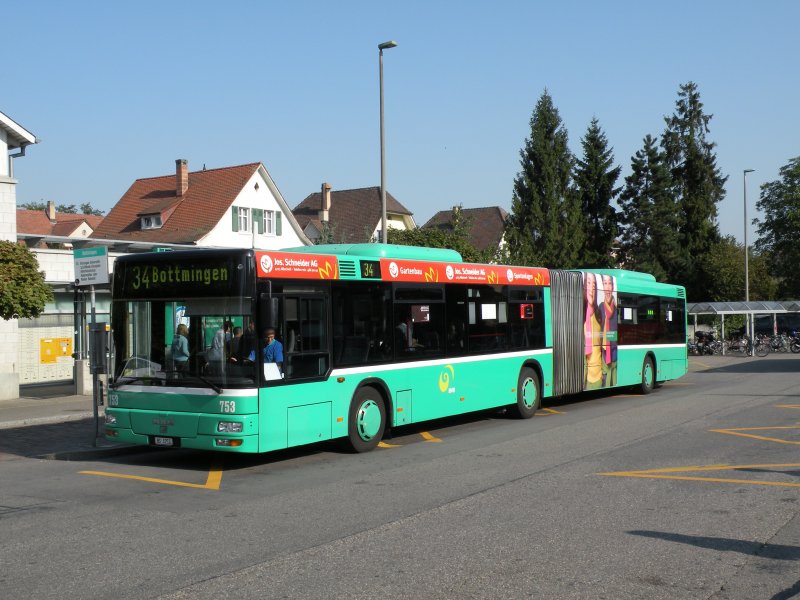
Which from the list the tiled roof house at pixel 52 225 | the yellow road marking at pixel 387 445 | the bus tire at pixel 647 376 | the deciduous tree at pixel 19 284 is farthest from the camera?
the tiled roof house at pixel 52 225

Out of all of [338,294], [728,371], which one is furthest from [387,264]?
[728,371]

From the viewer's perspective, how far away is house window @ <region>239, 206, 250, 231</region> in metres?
53.9

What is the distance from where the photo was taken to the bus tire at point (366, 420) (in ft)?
41.3

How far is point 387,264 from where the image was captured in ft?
44.8

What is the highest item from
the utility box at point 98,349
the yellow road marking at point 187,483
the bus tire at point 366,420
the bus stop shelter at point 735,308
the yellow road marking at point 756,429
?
the bus stop shelter at point 735,308

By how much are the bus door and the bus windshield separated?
1.63 ft

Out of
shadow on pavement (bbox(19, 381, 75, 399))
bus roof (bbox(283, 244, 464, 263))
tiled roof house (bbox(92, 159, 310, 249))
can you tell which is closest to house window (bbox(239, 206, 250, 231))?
tiled roof house (bbox(92, 159, 310, 249))

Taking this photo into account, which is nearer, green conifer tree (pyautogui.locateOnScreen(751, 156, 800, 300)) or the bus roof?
the bus roof

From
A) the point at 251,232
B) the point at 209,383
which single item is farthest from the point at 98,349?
the point at 251,232

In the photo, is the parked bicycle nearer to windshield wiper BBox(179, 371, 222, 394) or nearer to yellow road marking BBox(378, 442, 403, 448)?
yellow road marking BBox(378, 442, 403, 448)

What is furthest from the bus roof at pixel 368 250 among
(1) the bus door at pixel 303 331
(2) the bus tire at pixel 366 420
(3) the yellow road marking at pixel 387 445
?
(3) the yellow road marking at pixel 387 445

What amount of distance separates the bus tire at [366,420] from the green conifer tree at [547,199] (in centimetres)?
4958

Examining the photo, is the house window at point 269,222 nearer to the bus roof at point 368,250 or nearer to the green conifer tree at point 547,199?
the green conifer tree at point 547,199

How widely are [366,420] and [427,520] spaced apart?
15.5ft
